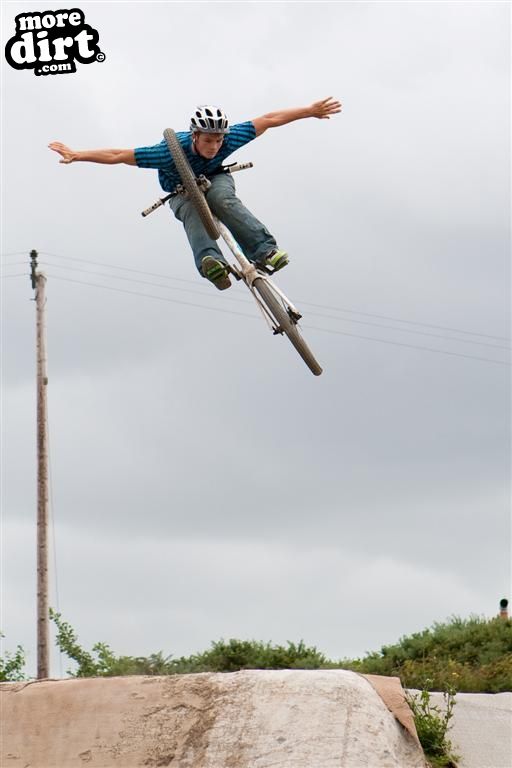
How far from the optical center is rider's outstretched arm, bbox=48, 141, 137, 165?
15.3 m

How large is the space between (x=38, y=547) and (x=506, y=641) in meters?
11.0

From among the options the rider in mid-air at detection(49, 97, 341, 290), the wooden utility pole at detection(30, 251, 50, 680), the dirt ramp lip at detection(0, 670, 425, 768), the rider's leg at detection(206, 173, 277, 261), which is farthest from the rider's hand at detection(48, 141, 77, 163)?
the wooden utility pole at detection(30, 251, 50, 680)

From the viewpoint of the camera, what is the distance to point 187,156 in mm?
15688

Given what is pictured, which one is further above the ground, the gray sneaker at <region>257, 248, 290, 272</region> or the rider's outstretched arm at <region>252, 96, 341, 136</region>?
the rider's outstretched arm at <region>252, 96, 341, 136</region>

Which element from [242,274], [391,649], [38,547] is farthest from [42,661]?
[242,274]

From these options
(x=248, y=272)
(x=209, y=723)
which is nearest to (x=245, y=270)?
(x=248, y=272)

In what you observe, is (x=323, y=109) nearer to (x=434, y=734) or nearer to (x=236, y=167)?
(x=236, y=167)

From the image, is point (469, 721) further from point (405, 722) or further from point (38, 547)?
point (38, 547)

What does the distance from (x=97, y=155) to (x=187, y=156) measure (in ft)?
3.03

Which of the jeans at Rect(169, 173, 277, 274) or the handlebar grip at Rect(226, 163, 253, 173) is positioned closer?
the jeans at Rect(169, 173, 277, 274)

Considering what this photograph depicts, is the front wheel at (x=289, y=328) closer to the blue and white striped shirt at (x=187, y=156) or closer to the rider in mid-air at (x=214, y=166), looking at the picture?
the rider in mid-air at (x=214, y=166)

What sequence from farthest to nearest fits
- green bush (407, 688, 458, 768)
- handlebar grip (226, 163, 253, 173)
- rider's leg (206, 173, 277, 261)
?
green bush (407, 688, 458, 768) < handlebar grip (226, 163, 253, 173) < rider's leg (206, 173, 277, 261)

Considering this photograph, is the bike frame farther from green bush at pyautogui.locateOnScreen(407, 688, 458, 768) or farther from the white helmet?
green bush at pyautogui.locateOnScreen(407, 688, 458, 768)

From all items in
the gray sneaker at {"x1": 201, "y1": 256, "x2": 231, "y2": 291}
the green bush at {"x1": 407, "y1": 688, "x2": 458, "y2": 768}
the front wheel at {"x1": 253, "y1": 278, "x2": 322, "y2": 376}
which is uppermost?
the gray sneaker at {"x1": 201, "y1": 256, "x2": 231, "y2": 291}
